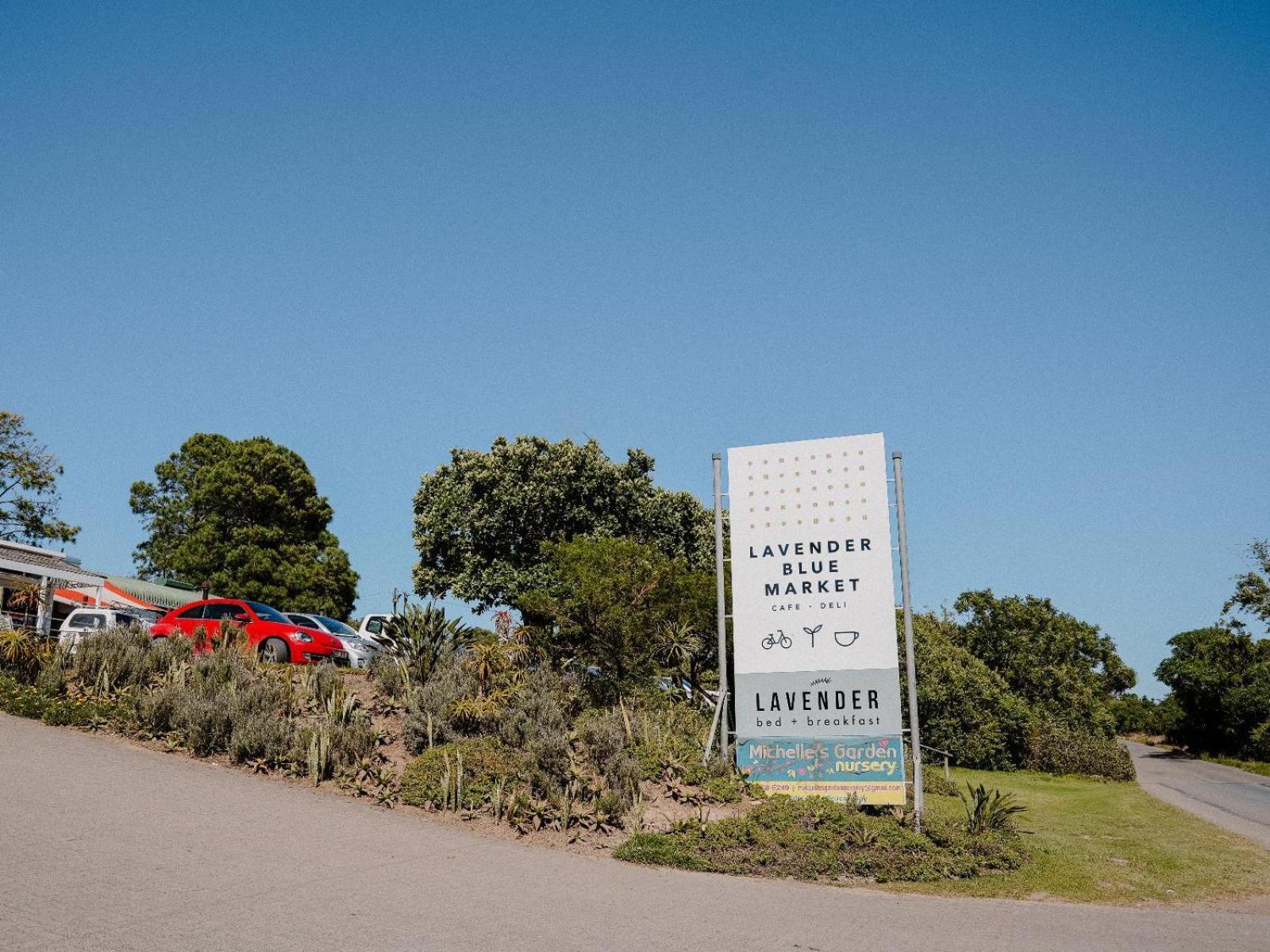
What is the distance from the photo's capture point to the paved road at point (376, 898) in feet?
22.9

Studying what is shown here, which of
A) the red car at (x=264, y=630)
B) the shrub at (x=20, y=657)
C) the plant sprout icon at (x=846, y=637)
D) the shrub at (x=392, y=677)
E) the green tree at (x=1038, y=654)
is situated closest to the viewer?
the plant sprout icon at (x=846, y=637)

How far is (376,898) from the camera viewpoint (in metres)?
8.17

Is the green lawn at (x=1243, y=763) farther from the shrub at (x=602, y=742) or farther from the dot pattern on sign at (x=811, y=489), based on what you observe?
the shrub at (x=602, y=742)

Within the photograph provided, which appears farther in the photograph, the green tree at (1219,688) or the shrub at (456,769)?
the green tree at (1219,688)

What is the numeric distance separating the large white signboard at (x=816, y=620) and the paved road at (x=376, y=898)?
3.52 meters

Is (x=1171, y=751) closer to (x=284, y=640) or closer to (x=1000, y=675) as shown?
(x=1000, y=675)

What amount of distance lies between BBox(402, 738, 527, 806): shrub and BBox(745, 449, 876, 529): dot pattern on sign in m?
4.90

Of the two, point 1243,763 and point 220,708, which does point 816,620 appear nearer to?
point 220,708

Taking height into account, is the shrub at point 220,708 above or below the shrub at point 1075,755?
above

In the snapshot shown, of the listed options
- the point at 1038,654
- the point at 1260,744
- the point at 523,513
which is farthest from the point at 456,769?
the point at 1260,744

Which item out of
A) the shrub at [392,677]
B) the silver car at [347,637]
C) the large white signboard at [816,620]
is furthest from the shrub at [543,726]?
the silver car at [347,637]

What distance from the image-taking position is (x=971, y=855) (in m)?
11.4

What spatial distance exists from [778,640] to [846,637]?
99cm

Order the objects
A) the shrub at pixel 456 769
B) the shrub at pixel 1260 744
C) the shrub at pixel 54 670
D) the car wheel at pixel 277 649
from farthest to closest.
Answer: the shrub at pixel 1260 744 < the car wheel at pixel 277 649 < the shrub at pixel 54 670 < the shrub at pixel 456 769
